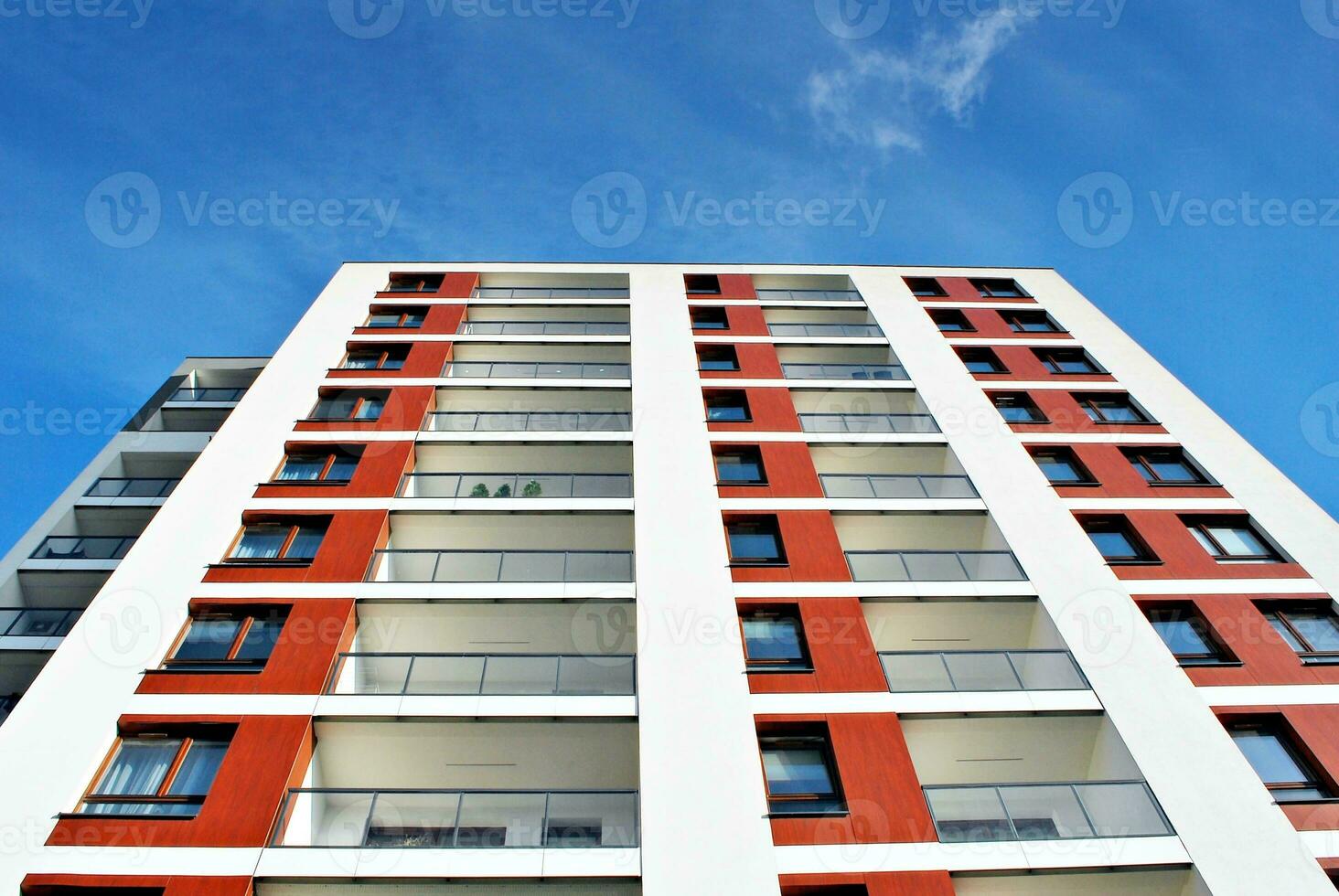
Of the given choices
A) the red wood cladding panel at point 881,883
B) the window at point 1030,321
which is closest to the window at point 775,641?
the red wood cladding panel at point 881,883

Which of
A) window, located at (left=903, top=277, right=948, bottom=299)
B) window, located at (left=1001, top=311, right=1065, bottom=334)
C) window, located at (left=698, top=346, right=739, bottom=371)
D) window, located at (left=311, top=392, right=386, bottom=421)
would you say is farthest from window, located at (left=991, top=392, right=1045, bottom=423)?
window, located at (left=311, top=392, right=386, bottom=421)

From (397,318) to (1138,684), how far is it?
23238 mm

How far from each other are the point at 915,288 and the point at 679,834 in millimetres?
23501

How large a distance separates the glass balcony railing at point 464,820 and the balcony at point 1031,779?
16.4 ft

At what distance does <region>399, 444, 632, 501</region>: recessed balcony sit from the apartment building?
3.8 inches

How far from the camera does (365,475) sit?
20.8 m

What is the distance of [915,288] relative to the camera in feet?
105

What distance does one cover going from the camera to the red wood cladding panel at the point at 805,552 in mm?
17859

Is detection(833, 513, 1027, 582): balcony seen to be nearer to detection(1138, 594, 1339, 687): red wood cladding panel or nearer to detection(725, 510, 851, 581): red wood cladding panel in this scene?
detection(725, 510, 851, 581): red wood cladding panel

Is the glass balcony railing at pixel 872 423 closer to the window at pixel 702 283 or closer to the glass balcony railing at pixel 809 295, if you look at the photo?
the glass balcony railing at pixel 809 295

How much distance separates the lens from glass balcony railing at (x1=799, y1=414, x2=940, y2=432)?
77.3 feet

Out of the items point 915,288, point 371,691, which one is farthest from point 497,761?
point 915,288

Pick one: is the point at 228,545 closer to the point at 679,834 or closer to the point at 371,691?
the point at 371,691

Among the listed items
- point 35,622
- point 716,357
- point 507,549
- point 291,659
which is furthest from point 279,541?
point 716,357
